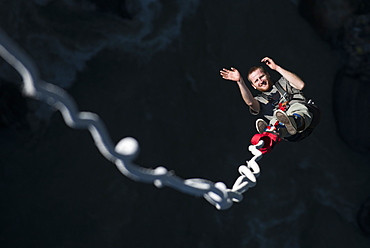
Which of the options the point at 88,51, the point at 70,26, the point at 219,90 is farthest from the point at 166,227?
the point at 70,26

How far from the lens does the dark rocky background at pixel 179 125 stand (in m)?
14.4

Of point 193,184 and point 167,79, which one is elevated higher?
point 193,184

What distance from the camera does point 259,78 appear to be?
8.05m

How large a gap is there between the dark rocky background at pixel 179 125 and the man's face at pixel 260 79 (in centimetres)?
723

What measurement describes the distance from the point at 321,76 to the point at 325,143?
2.40 m

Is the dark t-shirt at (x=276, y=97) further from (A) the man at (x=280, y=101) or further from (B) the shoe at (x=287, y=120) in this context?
(B) the shoe at (x=287, y=120)

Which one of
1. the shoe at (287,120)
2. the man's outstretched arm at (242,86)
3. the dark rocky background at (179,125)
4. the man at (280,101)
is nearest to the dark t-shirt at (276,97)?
the man at (280,101)

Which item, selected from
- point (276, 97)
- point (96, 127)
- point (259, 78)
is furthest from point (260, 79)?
point (96, 127)

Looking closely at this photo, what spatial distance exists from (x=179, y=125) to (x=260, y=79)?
24.3 ft

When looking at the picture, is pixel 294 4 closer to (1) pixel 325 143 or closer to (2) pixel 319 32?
(2) pixel 319 32

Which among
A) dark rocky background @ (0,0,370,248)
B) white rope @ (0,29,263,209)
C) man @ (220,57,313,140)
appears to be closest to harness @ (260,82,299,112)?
man @ (220,57,313,140)

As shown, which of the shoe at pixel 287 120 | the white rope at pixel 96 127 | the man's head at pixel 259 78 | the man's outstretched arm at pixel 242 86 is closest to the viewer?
the white rope at pixel 96 127

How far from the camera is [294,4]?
16.4 meters

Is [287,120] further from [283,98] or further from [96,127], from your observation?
[96,127]
